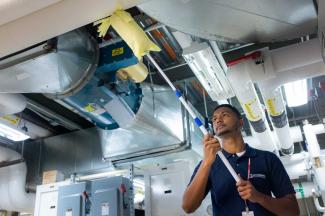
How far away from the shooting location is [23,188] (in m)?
4.04

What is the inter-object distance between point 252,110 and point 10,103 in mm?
1966

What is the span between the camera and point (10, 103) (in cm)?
262

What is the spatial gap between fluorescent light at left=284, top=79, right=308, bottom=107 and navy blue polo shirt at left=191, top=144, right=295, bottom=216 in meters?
1.12

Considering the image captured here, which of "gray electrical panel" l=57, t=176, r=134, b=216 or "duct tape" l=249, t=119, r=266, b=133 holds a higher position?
"duct tape" l=249, t=119, r=266, b=133

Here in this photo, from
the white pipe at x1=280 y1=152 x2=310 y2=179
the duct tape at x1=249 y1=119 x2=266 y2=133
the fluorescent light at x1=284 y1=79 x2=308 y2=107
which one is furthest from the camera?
the white pipe at x1=280 y1=152 x2=310 y2=179

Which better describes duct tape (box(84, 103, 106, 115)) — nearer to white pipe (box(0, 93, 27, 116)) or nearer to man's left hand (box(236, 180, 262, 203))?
white pipe (box(0, 93, 27, 116))

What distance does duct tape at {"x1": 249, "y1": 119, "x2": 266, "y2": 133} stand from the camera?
2972 mm

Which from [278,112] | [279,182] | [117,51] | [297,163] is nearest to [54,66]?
[117,51]

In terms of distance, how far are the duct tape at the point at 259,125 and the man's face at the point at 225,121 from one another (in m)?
1.29

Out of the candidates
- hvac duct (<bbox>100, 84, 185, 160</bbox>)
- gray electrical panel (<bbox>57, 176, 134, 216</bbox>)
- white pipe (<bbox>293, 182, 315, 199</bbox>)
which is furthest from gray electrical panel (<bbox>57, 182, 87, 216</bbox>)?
white pipe (<bbox>293, 182, 315, 199</bbox>)

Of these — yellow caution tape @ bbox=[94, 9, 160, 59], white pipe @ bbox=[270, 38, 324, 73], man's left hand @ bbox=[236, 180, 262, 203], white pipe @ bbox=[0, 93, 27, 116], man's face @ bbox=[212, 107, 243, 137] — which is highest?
white pipe @ bbox=[0, 93, 27, 116]

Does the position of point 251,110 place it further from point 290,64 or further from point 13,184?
point 13,184

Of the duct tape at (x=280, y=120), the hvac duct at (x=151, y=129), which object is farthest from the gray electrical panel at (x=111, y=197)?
the duct tape at (x=280, y=120)

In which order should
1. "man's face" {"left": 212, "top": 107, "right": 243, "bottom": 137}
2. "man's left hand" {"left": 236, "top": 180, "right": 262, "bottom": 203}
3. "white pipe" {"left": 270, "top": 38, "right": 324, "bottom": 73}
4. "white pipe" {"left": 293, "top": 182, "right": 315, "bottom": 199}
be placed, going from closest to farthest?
"man's left hand" {"left": 236, "top": 180, "right": 262, "bottom": 203} < "man's face" {"left": 212, "top": 107, "right": 243, "bottom": 137} < "white pipe" {"left": 270, "top": 38, "right": 324, "bottom": 73} < "white pipe" {"left": 293, "top": 182, "right": 315, "bottom": 199}
